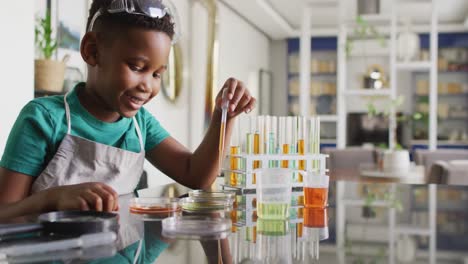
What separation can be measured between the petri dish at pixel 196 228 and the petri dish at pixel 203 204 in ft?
0.57

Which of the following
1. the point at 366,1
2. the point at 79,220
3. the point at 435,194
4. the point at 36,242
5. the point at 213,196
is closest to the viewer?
the point at 36,242

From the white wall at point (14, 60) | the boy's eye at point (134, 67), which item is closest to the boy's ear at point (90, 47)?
the boy's eye at point (134, 67)

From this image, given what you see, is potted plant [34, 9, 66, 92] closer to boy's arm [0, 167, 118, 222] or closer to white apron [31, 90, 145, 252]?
white apron [31, 90, 145, 252]

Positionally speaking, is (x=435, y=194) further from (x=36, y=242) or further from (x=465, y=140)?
(x=465, y=140)

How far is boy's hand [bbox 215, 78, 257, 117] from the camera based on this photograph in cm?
121

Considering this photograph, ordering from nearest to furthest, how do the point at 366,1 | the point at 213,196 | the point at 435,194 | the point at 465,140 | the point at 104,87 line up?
A: the point at 213,196 → the point at 104,87 → the point at 435,194 → the point at 366,1 → the point at 465,140

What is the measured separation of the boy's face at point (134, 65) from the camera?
42.8 inches

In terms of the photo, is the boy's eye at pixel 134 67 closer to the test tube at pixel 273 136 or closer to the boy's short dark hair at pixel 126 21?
the boy's short dark hair at pixel 126 21

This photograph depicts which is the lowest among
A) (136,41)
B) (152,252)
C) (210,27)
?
(152,252)

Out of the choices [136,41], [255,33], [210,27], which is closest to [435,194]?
[136,41]

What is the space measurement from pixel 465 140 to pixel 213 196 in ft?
30.8

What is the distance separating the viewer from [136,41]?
1090 millimetres

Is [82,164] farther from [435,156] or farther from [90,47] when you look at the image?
[435,156]

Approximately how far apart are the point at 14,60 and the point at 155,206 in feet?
6.21
